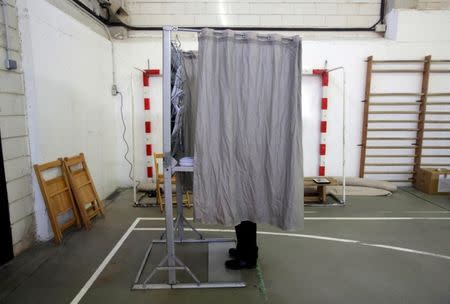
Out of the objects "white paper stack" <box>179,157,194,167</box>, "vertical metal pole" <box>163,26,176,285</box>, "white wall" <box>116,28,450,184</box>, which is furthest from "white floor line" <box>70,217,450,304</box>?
→ "white wall" <box>116,28,450,184</box>

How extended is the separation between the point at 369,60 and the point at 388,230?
9.45 feet

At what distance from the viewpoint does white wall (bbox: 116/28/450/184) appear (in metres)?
4.87

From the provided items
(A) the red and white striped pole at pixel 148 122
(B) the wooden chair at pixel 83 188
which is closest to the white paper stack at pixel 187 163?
(B) the wooden chair at pixel 83 188

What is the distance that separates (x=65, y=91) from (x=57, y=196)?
1.20 metres

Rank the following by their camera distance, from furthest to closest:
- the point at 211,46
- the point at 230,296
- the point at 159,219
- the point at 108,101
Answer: the point at 108,101
the point at 159,219
the point at 230,296
the point at 211,46

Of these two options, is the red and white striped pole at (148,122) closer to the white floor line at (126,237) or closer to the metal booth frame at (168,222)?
the white floor line at (126,237)

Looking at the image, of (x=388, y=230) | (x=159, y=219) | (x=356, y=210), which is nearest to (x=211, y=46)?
(x=159, y=219)

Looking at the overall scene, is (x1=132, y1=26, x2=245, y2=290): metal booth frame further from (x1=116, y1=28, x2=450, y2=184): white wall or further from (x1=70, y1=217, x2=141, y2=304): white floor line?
(x1=116, y1=28, x2=450, y2=184): white wall

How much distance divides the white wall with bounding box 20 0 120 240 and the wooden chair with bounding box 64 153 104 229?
13 cm

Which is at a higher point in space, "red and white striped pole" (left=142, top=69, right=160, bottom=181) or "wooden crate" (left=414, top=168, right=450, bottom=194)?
"red and white striped pole" (left=142, top=69, right=160, bottom=181)

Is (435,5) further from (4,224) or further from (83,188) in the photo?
(4,224)

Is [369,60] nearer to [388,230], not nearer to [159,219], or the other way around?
[388,230]

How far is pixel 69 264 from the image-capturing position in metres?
2.64

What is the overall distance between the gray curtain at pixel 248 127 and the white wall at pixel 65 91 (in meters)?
1.88
